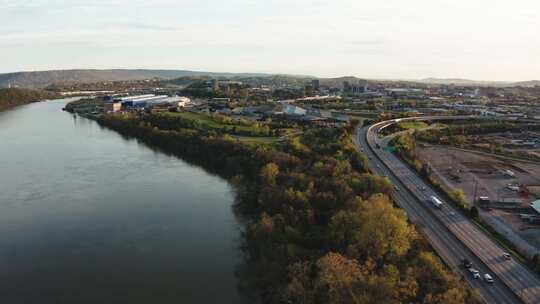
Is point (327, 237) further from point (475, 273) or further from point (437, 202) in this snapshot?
point (437, 202)

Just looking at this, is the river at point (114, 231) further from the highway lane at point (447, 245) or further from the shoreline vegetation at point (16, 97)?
the shoreline vegetation at point (16, 97)

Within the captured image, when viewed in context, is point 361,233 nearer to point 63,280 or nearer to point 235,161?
point 63,280

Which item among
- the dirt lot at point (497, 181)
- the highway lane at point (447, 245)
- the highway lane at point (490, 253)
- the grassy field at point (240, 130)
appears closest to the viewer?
the highway lane at point (447, 245)

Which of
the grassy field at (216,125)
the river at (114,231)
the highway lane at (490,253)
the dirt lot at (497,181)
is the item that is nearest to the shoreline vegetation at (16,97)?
the grassy field at (216,125)

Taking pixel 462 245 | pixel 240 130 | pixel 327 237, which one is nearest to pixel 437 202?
pixel 462 245

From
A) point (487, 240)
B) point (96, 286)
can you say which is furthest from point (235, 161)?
point (487, 240)

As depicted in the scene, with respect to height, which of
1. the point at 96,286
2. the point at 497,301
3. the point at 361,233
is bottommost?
the point at 96,286

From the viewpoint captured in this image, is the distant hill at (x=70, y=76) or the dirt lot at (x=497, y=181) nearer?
the dirt lot at (x=497, y=181)
